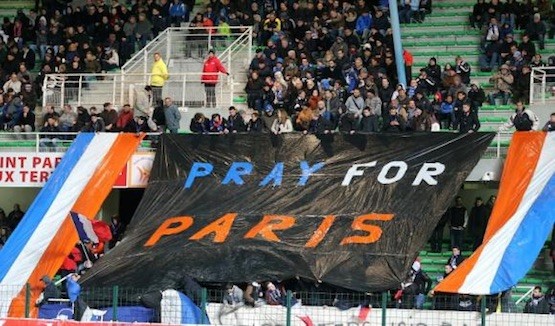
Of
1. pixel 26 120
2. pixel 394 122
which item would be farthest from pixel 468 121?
pixel 26 120

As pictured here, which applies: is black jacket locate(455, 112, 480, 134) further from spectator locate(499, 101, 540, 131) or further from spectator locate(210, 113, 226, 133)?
spectator locate(210, 113, 226, 133)

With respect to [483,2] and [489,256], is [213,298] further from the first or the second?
[483,2]

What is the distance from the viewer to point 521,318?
26.3 metres

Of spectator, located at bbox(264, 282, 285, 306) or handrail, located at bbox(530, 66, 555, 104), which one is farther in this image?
handrail, located at bbox(530, 66, 555, 104)

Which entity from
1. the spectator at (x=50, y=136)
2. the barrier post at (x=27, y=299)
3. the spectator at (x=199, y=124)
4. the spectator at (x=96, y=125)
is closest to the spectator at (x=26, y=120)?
the spectator at (x=50, y=136)

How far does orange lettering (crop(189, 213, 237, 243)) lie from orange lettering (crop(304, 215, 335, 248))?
1.69m

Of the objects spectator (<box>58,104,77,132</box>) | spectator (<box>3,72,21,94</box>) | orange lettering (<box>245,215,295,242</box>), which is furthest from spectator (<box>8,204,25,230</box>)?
orange lettering (<box>245,215,295,242</box>)

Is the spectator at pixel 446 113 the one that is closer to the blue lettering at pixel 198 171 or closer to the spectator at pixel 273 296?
the blue lettering at pixel 198 171

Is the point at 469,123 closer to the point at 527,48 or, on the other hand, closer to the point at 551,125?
the point at 551,125

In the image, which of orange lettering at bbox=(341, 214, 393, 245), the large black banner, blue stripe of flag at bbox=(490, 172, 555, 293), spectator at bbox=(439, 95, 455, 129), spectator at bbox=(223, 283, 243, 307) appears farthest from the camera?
spectator at bbox=(439, 95, 455, 129)

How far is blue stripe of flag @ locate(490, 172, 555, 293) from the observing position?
89.6 feet

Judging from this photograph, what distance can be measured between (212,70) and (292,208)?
5797mm

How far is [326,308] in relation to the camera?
2727 centimetres

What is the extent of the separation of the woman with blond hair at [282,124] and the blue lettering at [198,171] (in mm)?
1577
